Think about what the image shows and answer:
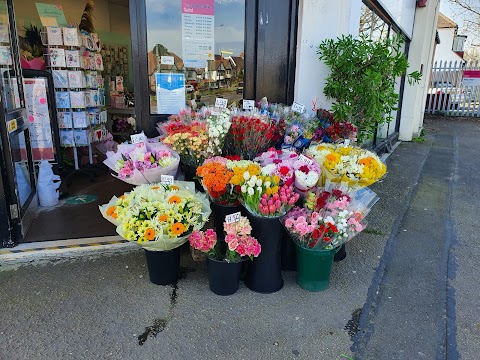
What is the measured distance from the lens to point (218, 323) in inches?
A: 102

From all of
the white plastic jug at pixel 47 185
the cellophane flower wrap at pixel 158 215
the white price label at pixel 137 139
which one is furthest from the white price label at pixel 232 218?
the white plastic jug at pixel 47 185

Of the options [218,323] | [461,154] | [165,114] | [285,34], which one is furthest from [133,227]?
[461,154]

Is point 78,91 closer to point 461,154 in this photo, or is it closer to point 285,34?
point 285,34

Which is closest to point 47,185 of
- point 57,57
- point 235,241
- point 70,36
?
point 57,57

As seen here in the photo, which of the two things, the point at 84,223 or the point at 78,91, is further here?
the point at 78,91

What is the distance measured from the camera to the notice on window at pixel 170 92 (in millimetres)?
3824

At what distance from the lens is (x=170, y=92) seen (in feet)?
12.7

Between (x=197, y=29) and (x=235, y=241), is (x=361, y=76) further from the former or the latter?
(x=235, y=241)

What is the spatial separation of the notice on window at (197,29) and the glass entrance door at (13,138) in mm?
1691

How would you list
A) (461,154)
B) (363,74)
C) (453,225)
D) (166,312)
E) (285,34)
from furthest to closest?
1. (461,154)
2. (453,225)
3. (285,34)
4. (363,74)
5. (166,312)

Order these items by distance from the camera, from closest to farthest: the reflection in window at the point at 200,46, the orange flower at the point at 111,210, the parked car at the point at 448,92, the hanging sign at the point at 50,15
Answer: the orange flower at the point at 111,210 → the reflection in window at the point at 200,46 → the hanging sign at the point at 50,15 → the parked car at the point at 448,92

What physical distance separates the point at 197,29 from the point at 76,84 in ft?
8.10

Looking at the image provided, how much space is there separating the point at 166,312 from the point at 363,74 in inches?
117

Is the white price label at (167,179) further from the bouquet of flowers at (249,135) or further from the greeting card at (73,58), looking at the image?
the greeting card at (73,58)
